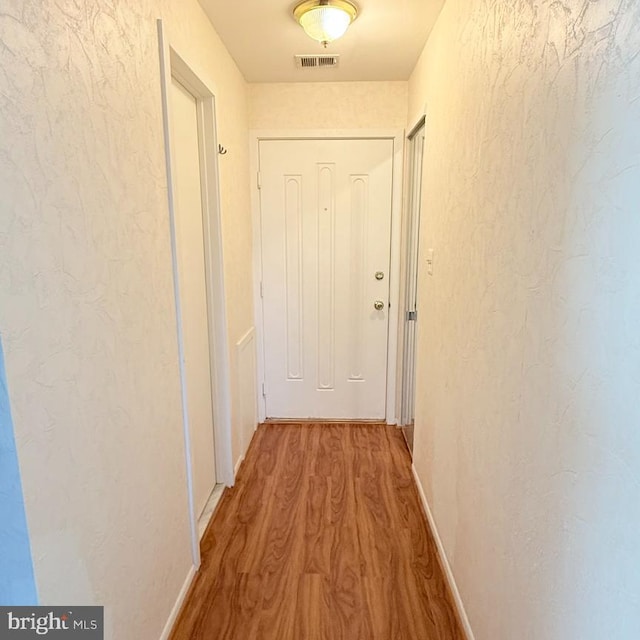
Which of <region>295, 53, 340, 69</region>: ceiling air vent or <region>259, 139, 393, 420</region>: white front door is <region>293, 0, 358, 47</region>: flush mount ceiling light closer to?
<region>295, 53, 340, 69</region>: ceiling air vent

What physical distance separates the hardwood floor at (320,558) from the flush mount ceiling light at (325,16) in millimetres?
2304

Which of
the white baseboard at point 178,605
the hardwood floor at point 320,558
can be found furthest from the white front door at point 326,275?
the white baseboard at point 178,605

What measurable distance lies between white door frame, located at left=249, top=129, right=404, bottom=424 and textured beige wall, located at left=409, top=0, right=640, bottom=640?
113 cm

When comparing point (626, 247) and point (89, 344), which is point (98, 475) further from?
point (626, 247)

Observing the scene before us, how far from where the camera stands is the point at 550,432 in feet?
3.01

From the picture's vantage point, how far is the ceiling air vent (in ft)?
7.81

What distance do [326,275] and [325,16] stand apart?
61.2 inches

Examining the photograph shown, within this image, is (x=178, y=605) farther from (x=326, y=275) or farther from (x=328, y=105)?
(x=328, y=105)

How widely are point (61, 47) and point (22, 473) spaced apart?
90 cm

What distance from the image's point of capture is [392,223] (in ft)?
9.58

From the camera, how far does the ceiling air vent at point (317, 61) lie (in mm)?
2381

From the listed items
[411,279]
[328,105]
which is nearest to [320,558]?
[411,279]

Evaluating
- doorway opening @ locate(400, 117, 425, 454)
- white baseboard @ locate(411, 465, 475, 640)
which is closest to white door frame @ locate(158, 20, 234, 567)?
white baseboard @ locate(411, 465, 475, 640)

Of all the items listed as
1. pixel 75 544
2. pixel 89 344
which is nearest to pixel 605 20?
pixel 89 344
